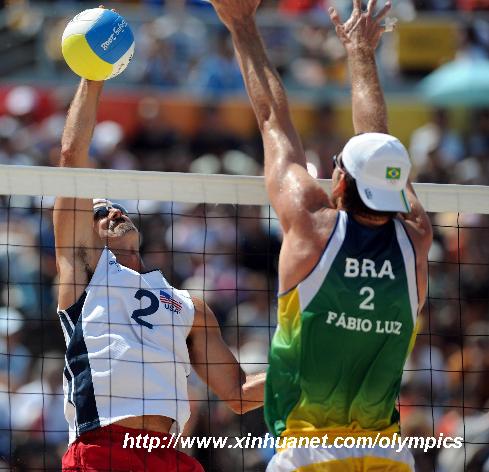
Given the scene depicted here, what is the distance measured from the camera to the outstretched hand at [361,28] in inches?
214

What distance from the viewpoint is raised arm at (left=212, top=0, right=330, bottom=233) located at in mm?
4848

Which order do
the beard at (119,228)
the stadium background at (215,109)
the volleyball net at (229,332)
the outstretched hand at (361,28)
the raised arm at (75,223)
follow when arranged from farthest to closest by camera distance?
1. the stadium background at (215,109)
2. the volleyball net at (229,332)
3. the beard at (119,228)
4. the raised arm at (75,223)
5. the outstretched hand at (361,28)

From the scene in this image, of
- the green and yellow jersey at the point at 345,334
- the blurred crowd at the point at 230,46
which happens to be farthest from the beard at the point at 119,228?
the blurred crowd at the point at 230,46

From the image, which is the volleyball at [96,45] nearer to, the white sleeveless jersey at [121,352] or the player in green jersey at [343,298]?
the white sleeveless jersey at [121,352]

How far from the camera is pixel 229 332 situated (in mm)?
11961

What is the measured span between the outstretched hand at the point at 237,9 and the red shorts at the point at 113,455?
200cm

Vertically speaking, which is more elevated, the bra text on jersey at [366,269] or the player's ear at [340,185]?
the player's ear at [340,185]

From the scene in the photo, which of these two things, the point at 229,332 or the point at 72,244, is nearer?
the point at 72,244

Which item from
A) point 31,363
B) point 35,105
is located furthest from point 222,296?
point 35,105

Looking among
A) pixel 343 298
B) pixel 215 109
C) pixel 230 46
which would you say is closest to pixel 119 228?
pixel 343 298

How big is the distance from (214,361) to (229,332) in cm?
556

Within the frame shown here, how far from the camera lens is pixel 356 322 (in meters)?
4.84

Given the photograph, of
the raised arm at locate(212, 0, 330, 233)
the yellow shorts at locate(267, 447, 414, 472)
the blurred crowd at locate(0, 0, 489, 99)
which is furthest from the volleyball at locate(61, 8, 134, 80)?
the blurred crowd at locate(0, 0, 489, 99)

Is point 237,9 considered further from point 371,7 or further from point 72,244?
point 72,244
